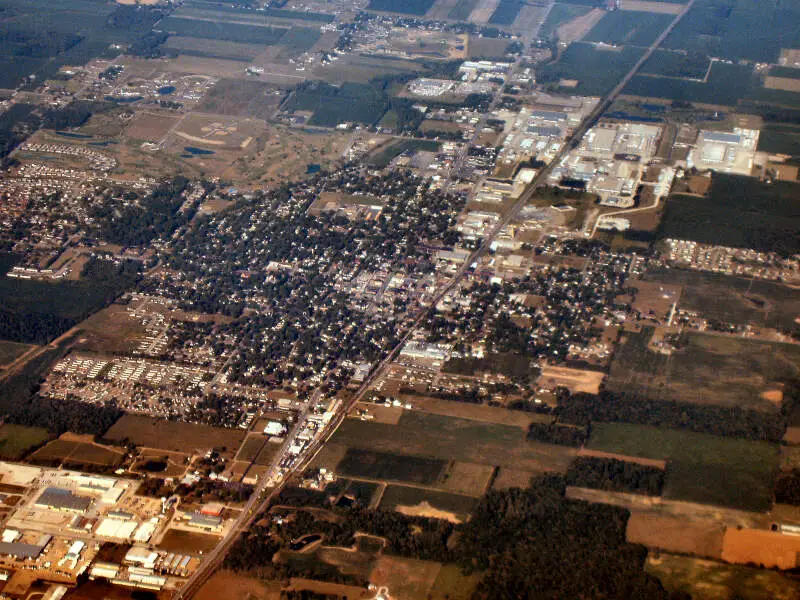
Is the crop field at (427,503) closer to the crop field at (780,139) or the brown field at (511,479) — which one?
the brown field at (511,479)

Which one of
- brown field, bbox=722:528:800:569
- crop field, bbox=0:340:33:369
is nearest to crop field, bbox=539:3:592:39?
crop field, bbox=0:340:33:369

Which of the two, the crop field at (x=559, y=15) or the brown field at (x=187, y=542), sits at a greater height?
the crop field at (x=559, y=15)

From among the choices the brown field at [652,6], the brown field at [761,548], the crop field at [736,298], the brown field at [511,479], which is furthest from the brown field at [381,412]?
the brown field at [652,6]

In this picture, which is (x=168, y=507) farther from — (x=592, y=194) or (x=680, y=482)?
(x=592, y=194)

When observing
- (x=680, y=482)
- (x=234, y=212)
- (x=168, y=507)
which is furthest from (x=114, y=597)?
(x=234, y=212)

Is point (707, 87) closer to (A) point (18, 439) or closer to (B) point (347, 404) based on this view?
(B) point (347, 404)

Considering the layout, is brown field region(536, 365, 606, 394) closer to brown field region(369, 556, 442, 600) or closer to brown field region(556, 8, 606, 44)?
brown field region(369, 556, 442, 600)
